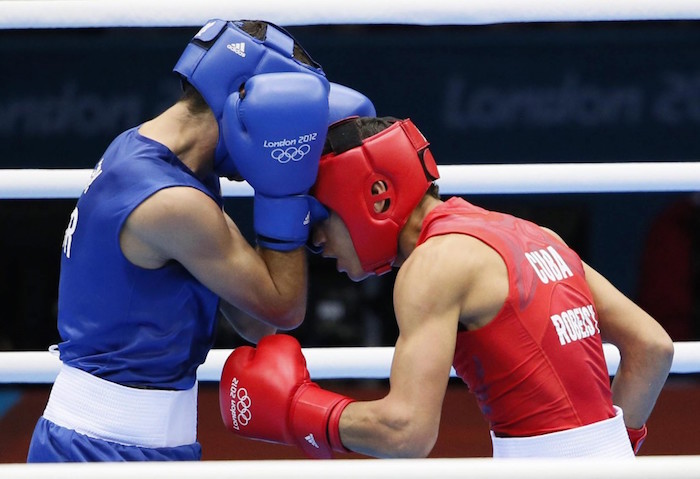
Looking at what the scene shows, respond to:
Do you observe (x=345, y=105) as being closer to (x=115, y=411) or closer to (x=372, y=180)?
(x=372, y=180)

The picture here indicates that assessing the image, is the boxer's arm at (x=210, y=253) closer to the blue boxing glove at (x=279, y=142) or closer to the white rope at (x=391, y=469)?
the blue boxing glove at (x=279, y=142)

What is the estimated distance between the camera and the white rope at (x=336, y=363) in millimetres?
2148

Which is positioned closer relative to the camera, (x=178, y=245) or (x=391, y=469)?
(x=391, y=469)

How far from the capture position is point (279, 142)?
181cm

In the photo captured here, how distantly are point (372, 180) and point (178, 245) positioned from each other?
A: 359 mm

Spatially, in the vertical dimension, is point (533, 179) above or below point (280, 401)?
above

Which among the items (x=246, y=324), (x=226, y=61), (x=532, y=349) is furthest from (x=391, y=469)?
(x=246, y=324)

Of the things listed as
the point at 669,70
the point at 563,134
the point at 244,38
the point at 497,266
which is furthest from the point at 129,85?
the point at 497,266

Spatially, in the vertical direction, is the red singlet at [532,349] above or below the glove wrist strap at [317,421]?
above

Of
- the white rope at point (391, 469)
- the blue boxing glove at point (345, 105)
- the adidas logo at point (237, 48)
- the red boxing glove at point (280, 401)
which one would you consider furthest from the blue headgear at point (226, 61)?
the white rope at point (391, 469)

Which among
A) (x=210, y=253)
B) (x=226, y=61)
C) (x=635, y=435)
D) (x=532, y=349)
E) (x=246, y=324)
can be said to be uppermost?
(x=226, y=61)

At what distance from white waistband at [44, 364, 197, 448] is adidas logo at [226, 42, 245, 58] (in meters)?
0.60

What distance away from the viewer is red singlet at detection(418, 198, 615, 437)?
1.78m

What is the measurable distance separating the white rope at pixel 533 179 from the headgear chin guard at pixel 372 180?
0.77 feet
